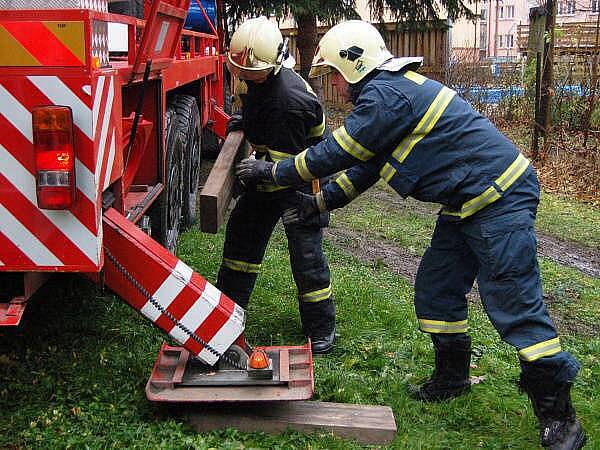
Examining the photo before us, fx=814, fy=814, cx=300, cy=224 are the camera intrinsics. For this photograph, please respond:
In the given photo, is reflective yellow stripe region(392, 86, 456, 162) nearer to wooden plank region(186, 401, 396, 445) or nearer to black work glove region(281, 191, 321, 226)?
black work glove region(281, 191, 321, 226)

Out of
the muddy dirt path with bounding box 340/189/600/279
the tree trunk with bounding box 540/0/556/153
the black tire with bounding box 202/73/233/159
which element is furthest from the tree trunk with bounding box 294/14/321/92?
the muddy dirt path with bounding box 340/189/600/279

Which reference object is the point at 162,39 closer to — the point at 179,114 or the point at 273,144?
the point at 273,144

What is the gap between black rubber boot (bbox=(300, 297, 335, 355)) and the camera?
15.3 feet

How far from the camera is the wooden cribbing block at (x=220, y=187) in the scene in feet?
12.4

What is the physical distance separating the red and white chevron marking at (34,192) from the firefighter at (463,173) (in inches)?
42.3

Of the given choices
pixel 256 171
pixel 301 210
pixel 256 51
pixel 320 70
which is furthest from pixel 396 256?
pixel 320 70

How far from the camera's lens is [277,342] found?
4695 millimetres

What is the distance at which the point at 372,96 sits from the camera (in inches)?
135

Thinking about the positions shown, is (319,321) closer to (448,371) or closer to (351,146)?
(448,371)

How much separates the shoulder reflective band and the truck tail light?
1.65 metres

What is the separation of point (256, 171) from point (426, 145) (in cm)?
87

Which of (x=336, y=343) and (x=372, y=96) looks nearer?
(x=372, y=96)

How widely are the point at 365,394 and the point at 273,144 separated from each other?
1429 millimetres

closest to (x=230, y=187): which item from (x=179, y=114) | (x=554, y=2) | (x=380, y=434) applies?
(x=380, y=434)
